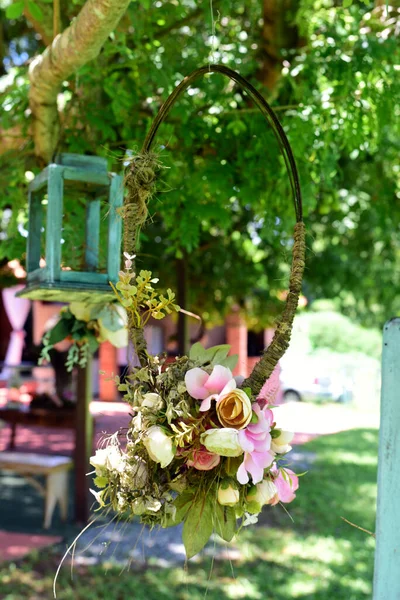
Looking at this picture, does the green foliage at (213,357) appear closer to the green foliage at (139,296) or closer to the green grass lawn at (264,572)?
the green foliage at (139,296)

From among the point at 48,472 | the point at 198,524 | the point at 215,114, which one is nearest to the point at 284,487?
the point at 198,524

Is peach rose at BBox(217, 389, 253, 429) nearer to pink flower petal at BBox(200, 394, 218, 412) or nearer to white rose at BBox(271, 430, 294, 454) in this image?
pink flower petal at BBox(200, 394, 218, 412)

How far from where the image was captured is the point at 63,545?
627cm

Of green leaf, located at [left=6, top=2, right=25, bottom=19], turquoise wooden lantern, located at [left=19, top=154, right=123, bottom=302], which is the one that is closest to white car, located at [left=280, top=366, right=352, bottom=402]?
turquoise wooden lantern, located at [left=19, top=154, right=123, bottom=302]

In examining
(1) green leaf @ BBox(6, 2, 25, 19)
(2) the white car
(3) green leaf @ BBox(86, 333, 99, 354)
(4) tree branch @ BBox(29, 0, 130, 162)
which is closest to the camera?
(4) tree branch @ BBox(29, 0, 130, 162)

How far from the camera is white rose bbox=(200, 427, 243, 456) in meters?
1.45

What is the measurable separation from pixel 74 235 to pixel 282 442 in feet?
4.93

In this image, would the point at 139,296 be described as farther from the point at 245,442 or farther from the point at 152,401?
the point at 245,442

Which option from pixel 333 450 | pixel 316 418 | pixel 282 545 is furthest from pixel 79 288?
pixel 316 418

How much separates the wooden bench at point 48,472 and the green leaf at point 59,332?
438 centimetres

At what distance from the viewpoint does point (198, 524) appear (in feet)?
5.05

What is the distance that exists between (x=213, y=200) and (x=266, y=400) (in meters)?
2.27

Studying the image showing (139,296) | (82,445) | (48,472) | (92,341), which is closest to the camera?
(139,296)

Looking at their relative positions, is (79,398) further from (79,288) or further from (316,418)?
(316,418)
